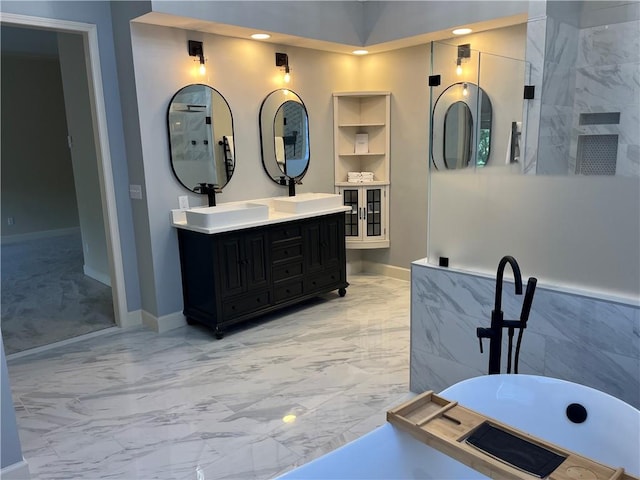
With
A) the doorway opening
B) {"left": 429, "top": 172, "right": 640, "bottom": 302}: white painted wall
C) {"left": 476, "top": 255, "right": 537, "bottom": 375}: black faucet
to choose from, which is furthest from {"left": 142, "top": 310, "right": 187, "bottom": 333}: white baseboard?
{"left": 476, "top": 255, "right": 537, "bottom": 375}: black faucet

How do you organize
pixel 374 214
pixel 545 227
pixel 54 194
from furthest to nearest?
pixel 54 194 → pixel 374 214 → pixel 545 227

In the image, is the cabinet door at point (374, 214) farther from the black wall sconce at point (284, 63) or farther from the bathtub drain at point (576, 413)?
the bathtub drain at point (576, 413)

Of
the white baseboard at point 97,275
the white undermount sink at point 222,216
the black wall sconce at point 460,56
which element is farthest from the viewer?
the white baseboard at point 97,275

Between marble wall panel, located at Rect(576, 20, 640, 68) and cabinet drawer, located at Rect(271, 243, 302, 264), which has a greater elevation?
marble wall panel, located at Rect(576, 20, 640, 68)

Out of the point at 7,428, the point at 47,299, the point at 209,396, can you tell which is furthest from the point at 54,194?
the point at 7,428

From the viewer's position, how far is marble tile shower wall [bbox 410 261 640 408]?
6.59 feet

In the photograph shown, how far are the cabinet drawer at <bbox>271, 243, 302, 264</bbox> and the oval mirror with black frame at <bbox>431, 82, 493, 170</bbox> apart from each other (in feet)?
5.45

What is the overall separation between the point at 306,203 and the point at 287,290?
0.79 meters

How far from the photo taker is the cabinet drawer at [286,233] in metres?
3.95

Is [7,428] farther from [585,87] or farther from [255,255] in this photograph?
[585,87]

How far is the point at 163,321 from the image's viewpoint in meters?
3.90

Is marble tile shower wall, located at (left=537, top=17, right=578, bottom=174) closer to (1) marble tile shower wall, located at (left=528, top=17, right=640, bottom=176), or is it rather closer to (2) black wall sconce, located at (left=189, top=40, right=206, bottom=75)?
(1) marble tile shower wall, located at (left=528, top=17, right=640, bottom=176)

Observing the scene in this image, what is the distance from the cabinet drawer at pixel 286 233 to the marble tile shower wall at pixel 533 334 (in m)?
1.52

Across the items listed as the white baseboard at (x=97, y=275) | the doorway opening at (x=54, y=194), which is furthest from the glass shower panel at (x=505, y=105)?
the white baseboard at (x=97, y=275)
